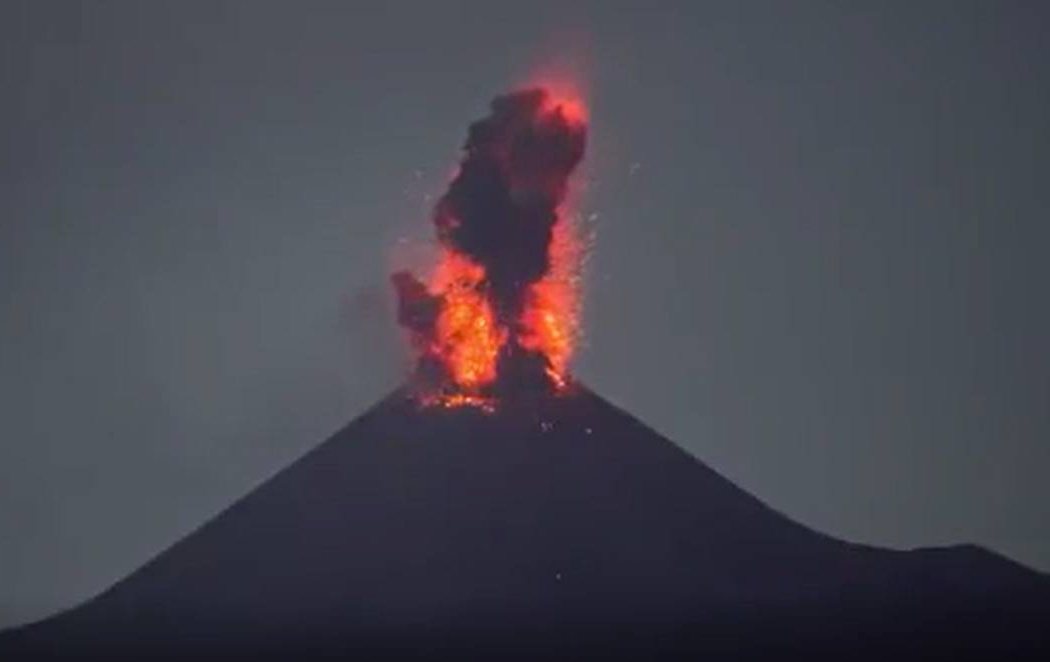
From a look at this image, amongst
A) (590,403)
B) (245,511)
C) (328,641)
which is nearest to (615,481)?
(590,403)

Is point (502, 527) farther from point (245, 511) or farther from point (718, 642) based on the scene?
point (718, 642)

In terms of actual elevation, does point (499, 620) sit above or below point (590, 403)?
below

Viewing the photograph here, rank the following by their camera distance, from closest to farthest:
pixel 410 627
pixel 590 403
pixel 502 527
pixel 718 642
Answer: pixel 718 642 < pixel 410 627 < pixel 502 527 < pixel 590 403

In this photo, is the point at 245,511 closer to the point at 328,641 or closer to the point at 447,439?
the point at 447,439

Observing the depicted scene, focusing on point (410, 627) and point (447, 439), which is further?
point (447, 439)

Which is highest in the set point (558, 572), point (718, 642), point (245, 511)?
point (245, 511)

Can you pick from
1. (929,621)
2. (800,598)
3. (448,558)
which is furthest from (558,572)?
(929,621)

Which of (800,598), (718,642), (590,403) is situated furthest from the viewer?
(590,403)
